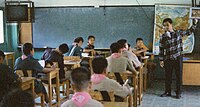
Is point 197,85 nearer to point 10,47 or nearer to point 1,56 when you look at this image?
point 1,56

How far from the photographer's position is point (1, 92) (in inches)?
155

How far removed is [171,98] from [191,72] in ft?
3.61

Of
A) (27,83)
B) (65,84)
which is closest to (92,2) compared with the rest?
(65,84)

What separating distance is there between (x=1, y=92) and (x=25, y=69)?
1.35 metres

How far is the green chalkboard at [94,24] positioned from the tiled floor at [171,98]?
1.73 metres

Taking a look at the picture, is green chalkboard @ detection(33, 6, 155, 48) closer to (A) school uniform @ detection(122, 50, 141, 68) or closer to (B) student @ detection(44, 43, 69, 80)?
(A) school uniform @ detection(122, 50, 141, 68)

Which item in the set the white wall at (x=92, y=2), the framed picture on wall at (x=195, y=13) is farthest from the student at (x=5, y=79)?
the white wall at (x=92, y=2)

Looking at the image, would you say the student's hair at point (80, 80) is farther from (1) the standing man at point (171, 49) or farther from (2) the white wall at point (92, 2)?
(2) the white wall at point (92, 2)

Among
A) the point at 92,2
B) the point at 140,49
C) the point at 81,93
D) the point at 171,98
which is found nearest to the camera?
the point at 81,93

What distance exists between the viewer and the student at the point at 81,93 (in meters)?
2.64

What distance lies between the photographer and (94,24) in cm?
901

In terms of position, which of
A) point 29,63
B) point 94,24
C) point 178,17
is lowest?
point 29,63

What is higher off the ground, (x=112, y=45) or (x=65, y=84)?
(x=112, y=45)

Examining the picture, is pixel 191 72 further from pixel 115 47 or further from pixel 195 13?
pixel 115 47
